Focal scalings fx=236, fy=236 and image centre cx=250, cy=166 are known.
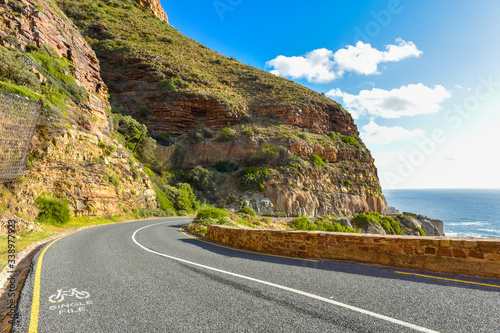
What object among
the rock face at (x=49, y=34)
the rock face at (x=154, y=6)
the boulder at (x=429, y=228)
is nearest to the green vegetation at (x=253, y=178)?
the rock face at (x=49, y=34)

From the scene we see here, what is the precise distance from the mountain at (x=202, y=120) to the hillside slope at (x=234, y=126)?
0.66ft

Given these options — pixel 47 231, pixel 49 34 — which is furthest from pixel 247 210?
pixel 49 34

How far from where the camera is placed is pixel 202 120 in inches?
1882

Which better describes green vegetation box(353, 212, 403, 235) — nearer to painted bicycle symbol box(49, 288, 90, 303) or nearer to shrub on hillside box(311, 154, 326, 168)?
shrub on hillside box(311, 154, 326, 168)

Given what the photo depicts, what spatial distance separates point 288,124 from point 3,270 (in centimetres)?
4788

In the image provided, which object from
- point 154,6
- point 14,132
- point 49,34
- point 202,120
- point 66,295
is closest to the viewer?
point 66,295

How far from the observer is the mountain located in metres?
30.7

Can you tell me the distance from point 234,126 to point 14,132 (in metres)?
34.9

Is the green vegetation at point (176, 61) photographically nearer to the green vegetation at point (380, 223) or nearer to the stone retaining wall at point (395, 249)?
the green vegetation at point (380, 223)

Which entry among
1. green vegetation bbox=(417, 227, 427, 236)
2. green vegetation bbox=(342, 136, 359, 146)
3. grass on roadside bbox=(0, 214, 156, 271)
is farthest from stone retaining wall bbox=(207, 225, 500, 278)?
green vegetation bbox=(342, 136, 359, 146)

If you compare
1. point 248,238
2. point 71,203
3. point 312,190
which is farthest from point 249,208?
point 248,238

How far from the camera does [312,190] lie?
42312mm

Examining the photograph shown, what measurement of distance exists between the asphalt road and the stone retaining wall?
381 millimetres

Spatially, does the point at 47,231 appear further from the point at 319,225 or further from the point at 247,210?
the point at 319,225
